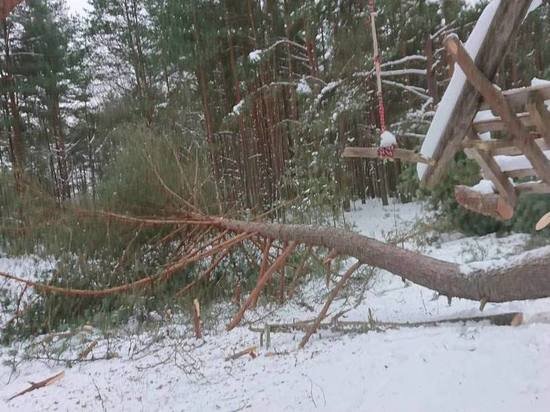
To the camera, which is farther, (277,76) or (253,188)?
(277,76)

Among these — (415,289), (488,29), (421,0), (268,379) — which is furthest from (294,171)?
(488,29)

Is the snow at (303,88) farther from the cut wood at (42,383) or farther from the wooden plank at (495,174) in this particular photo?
the wooden plank at (495,174)

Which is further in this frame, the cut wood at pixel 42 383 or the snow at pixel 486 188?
the cut wood at pixel 42 383

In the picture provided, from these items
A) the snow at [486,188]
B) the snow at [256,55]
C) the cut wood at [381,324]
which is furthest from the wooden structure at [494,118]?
the snow at [256,55]

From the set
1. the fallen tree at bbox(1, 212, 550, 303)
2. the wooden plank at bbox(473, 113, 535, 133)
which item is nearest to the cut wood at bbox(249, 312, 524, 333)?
the fallen tree at bbox(1, 212, 550, 303)

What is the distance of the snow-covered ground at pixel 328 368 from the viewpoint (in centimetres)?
294

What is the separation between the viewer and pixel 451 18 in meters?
11.8

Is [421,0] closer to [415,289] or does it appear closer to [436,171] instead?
[415,289]

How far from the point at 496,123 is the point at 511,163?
0.62m

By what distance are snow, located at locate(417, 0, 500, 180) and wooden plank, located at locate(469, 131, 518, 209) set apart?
0.83 ft

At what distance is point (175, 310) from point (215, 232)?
112 centimetres

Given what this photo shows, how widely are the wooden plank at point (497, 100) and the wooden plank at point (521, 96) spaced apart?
0.05 metres

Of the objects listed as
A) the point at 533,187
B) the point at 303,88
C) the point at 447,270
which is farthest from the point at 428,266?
the point at 303,88

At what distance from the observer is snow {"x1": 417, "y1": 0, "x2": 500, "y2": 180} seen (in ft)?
8.64
